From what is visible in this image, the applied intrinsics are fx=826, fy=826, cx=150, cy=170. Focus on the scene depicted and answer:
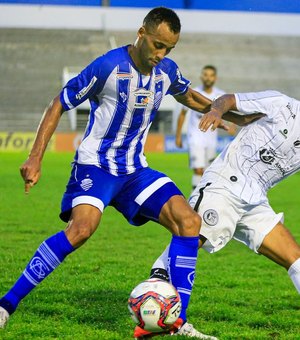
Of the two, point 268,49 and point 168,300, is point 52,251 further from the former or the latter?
point 268,49

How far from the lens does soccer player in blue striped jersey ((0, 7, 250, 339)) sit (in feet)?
16.8

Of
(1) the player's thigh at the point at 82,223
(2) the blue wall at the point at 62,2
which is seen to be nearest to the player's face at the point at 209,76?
(1) the player's thigh at the point at 82,223

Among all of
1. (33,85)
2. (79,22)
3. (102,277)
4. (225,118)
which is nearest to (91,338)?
(225,118)

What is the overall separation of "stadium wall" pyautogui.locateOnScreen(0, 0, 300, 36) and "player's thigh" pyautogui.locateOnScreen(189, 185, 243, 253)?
117 feet

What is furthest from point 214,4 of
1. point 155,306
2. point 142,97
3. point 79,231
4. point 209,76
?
point 155,306

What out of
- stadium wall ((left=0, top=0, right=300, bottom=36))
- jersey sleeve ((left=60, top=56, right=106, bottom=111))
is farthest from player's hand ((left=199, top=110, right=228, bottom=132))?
stadium wall ((left=0, top=0, right=300, bottom=36))

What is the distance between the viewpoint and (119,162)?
542cm

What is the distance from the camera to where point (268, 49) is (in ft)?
144

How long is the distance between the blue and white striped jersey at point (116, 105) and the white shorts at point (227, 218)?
54cm

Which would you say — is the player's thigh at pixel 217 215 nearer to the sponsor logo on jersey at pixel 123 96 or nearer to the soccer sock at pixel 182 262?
the soccer sock at pixel 182 262

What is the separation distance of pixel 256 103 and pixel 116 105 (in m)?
1.06

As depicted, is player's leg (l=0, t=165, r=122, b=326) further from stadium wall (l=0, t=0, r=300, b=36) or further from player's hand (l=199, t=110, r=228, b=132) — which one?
stadium wall (l=0, t=0, r=300, b=36)

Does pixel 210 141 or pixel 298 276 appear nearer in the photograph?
pixel 298 276

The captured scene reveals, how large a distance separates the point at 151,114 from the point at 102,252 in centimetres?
385
